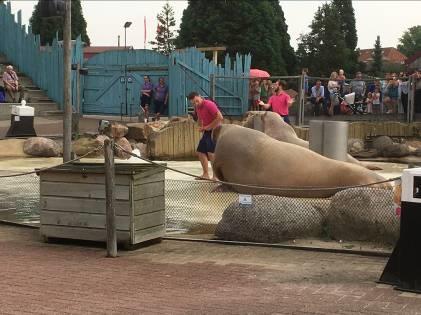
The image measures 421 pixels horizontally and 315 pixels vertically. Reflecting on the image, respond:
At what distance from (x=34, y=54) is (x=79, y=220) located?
21.0 metres

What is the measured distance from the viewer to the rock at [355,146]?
788 inches

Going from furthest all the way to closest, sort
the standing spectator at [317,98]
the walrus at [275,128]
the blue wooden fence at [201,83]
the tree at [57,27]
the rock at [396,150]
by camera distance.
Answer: the tree at [57,27]
the blue wooden fence at [201,83]
the standing spectator at [317,98]
the rock at [396,150]
the walrus at [275,128]

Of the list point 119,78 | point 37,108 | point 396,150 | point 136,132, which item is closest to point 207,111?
point 136,132

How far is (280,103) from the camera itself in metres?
17.7

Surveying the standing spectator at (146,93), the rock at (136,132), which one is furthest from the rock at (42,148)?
the standing spectator at (146,93)

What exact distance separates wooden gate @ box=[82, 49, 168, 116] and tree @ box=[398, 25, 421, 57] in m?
114

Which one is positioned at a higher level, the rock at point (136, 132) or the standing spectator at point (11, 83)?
the standing spectator at point (11, 83)

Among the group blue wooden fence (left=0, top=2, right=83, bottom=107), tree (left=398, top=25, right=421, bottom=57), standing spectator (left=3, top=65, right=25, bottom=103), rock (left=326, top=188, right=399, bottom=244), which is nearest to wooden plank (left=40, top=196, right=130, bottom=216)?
rock (left=326, top=188, right=399, bottom=244)

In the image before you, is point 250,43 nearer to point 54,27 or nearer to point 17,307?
point 54,27

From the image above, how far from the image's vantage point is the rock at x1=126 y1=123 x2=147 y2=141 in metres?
19.5

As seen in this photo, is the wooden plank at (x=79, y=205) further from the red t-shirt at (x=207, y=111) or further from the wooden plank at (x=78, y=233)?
the red t-shirt at (x=207, y=111)

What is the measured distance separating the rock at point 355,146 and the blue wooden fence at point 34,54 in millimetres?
9790

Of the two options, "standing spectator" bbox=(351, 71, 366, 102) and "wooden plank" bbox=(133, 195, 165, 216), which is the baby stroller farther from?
"wooden plank" bbox=(133, 195, 165, 216)

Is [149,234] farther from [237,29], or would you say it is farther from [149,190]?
[237,29]
